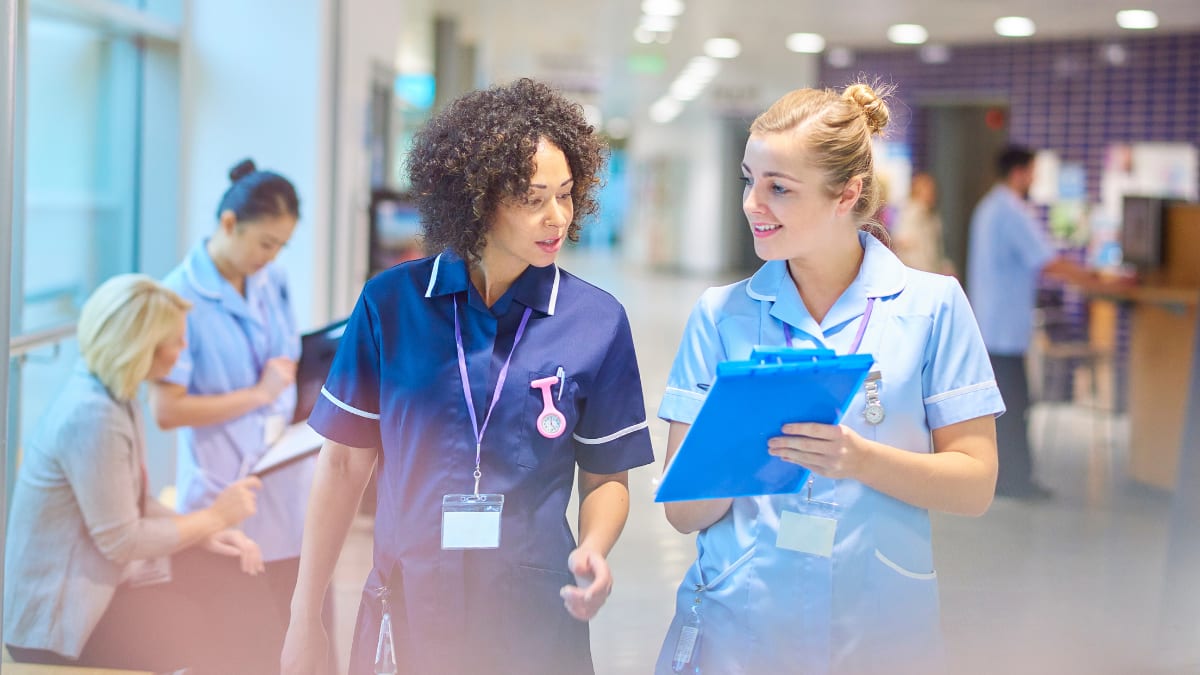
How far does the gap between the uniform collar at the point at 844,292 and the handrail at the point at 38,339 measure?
257 cm

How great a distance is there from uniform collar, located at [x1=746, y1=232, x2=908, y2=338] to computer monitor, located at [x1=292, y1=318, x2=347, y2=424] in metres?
1.56

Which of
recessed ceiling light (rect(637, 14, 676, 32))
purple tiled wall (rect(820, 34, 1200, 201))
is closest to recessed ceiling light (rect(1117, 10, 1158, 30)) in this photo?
purple tiled wall (rect(820, 34, 1200, 201))

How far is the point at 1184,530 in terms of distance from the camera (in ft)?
12.3

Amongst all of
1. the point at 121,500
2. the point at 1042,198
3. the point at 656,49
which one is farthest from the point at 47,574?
the point at 1042,198

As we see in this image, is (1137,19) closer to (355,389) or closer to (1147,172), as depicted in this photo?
(1147,172)

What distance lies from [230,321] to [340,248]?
226 cm

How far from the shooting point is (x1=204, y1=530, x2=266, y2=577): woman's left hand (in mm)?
2980

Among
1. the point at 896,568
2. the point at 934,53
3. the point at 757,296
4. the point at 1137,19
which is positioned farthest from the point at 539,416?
the point at 934,53

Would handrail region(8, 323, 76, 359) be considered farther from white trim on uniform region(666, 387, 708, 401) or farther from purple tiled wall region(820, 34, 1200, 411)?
purple tiled wall region(820, 34, 1200, 411)

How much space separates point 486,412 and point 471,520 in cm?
16

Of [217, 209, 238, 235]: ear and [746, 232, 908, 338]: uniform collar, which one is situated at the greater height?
[217, 209, 238, 235]: ear

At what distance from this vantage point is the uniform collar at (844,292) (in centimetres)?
183

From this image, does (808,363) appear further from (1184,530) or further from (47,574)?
(1184,530)

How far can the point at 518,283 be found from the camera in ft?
6.02
